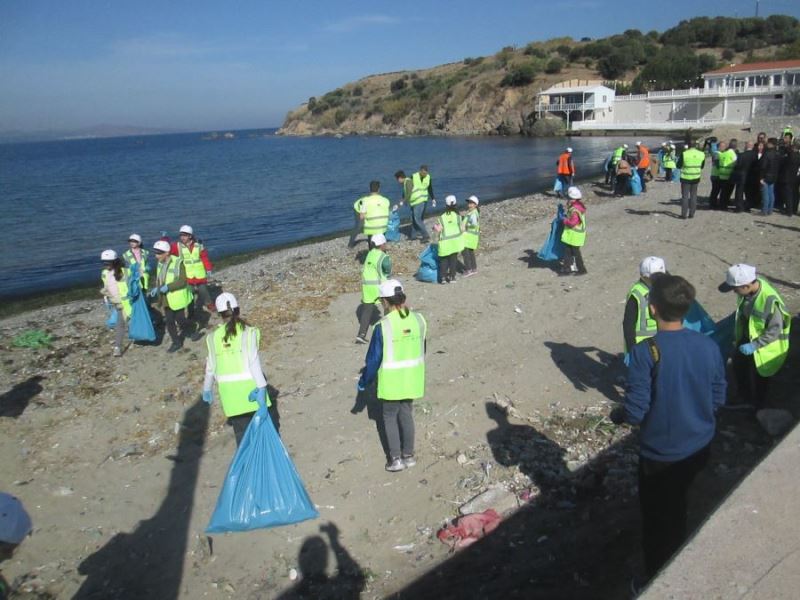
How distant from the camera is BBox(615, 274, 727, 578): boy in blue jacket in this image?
3.14 m

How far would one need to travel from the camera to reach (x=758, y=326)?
18.0 ft

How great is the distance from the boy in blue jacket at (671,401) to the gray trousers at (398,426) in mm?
2421

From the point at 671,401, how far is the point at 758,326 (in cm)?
294

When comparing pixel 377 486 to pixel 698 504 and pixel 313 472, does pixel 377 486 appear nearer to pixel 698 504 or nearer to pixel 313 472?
pixel 313 472

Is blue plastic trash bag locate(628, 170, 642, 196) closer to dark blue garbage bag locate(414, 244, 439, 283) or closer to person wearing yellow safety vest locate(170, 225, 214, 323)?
dark blue garbage bag locate(414, 244, 439, 283)

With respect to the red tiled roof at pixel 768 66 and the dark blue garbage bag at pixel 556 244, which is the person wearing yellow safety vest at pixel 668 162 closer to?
the dark blue garbage bag at pixel 556 244

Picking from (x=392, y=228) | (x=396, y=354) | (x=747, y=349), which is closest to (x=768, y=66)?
(x=392, y=228)

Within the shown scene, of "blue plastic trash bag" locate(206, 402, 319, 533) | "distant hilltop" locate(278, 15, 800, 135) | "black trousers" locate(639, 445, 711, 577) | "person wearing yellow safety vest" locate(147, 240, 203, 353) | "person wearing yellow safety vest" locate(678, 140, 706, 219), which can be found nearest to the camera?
"black trousers" locate(639, 445, 711, 577)

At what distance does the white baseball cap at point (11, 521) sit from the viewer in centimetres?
242

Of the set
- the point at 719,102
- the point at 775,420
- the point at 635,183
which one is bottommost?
the point at 775,420

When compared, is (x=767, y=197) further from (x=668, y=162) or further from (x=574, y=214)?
(x=668, y=162)

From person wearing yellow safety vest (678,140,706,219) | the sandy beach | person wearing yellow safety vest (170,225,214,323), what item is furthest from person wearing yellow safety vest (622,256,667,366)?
person wearing yellow safety vest (678,140,706,219)

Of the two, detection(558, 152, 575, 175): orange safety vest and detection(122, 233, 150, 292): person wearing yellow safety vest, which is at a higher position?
detection(558, 152, 575, 175): orange safety vest

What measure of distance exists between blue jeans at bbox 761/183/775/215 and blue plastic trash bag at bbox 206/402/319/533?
1416cm
